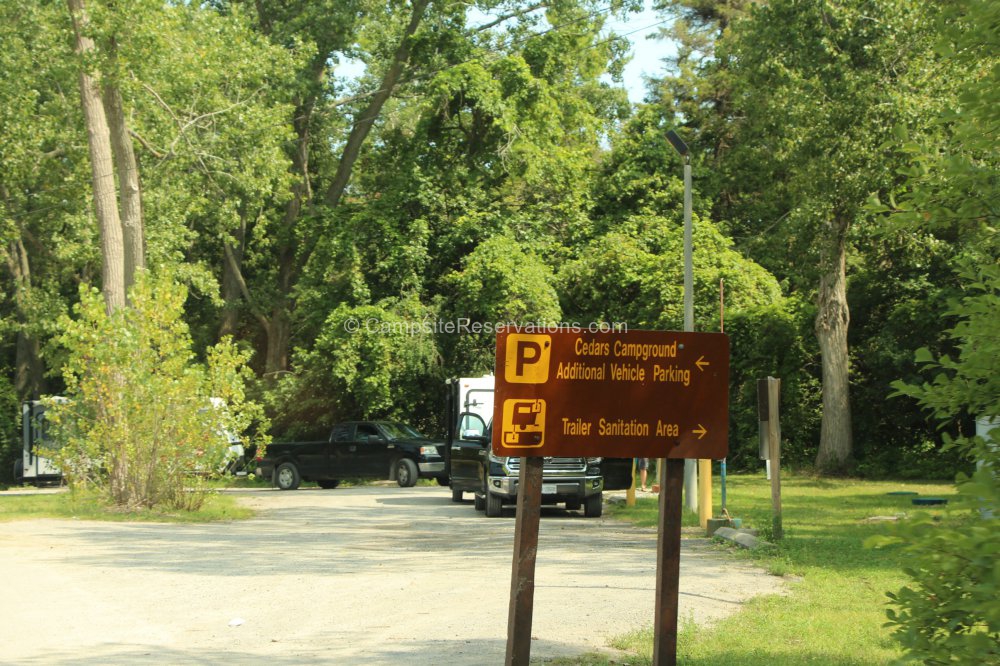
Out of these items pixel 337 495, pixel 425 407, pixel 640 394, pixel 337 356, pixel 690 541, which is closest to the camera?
pixel 640 394

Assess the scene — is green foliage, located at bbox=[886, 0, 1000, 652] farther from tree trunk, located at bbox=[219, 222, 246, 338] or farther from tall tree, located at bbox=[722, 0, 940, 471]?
tree trunk, located at bbox=[219, 222, 246, 338]

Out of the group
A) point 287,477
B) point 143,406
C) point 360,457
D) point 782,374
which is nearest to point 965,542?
point 143,406

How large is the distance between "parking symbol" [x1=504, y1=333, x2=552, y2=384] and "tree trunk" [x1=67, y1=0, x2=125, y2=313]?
1737cm

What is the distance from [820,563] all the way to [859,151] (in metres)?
14.7

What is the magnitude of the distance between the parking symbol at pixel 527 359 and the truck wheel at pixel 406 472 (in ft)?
80.3

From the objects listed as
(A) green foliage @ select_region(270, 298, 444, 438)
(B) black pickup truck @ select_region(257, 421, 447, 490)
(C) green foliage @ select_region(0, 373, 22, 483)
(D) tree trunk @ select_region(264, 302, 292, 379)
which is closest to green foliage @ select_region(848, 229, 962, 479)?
(B) black pickup truck @ select_region(257, 421, 447, 490)

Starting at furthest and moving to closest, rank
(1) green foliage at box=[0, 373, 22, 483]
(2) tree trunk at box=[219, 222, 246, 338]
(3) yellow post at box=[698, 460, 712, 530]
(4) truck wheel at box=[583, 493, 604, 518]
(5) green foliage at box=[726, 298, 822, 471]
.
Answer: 1. (1) green foliage at box=[0, 373, 22, 483]
2. (2) tree trunk at box=[219, 222, 246, 338]
3. (5) green foliage at box=[726, 298, 822, 471]
4. (4) truck wheel at box=[583, 493, 604, 518]
5. (3) yellow post at box=[698, 460, 712, 530]

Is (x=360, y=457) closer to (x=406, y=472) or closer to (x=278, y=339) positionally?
(x=406, y=472)

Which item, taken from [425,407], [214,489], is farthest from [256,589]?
[425,407]

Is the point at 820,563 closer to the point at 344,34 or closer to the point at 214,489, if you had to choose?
the point at 214,489

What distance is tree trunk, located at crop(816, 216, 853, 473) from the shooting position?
29.5m

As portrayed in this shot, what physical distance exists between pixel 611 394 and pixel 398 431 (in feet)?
82.1

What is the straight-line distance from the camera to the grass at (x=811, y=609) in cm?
782

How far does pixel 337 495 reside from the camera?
28078mm
